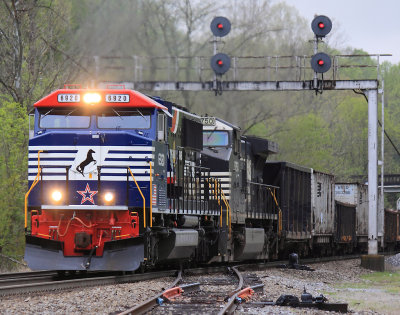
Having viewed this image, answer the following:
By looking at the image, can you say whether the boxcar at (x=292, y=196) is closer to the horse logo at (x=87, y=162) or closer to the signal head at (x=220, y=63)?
the signal head at (x=220, y=63)

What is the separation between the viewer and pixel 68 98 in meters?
15.4

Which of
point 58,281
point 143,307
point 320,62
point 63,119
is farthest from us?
point 320,62

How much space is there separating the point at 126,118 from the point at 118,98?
444 millimetres

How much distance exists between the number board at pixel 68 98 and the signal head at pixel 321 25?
11447mm

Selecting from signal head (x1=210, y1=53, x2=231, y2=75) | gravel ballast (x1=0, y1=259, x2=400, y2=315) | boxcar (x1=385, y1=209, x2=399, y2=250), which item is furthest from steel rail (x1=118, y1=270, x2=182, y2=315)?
boxcar (x1=385, y1=209, x2=399, y2=250)

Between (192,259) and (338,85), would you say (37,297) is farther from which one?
(338,85)

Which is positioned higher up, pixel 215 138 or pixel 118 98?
pixel 118 98

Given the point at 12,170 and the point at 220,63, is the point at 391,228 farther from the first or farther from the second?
the point at 12,170

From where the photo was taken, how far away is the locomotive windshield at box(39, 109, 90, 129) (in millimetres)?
15375

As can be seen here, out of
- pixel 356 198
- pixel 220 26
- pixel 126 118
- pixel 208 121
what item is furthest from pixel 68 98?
pixel 356 198

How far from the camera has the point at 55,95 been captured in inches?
607

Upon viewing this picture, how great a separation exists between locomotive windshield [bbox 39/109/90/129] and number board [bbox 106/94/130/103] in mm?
571

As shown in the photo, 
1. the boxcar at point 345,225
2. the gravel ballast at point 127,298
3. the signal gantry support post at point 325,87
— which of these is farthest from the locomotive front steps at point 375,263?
the gravel ballast at point 127,298

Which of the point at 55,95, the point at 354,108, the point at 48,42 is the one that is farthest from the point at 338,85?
the point at 354,108
